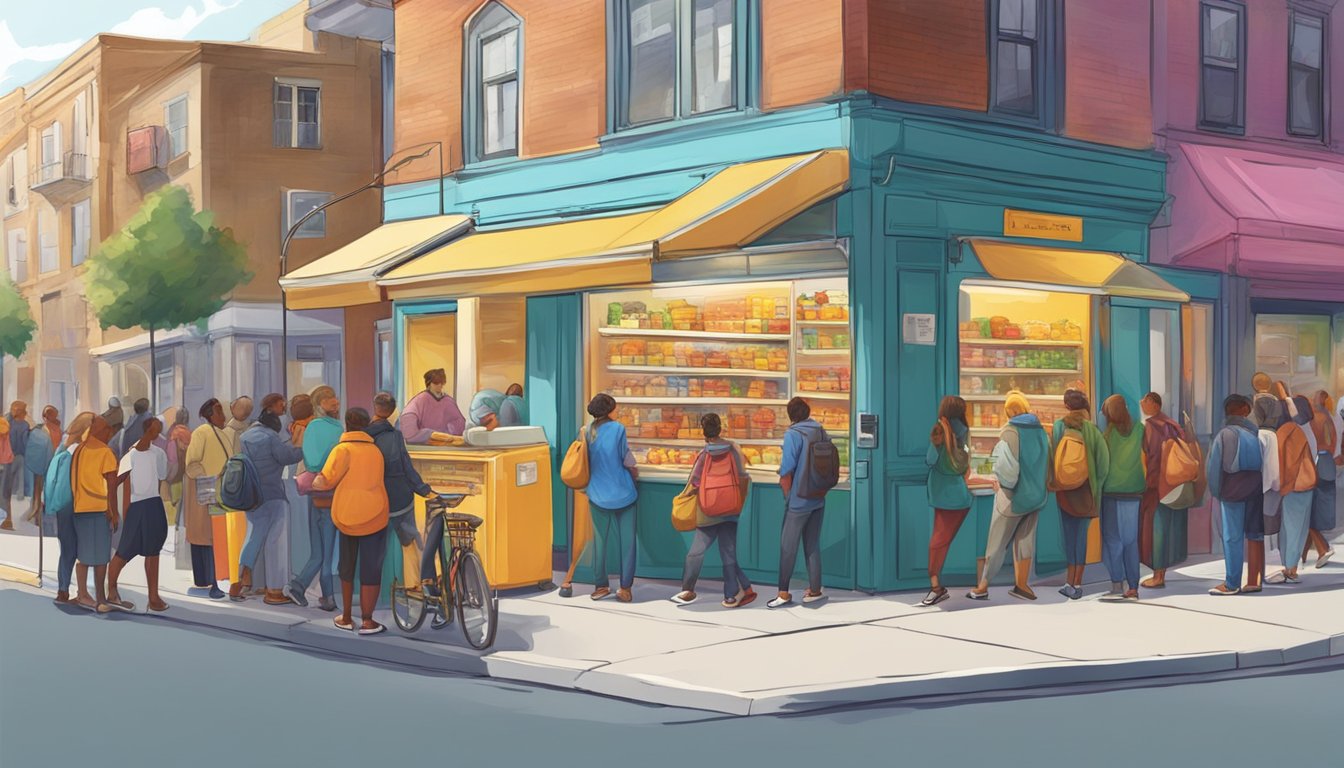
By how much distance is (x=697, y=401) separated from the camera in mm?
13453

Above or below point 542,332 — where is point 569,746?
below

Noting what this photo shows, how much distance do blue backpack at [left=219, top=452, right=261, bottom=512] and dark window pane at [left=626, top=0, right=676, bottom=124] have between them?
18.2 ft

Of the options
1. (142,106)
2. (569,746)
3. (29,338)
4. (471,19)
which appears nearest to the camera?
(569,746)

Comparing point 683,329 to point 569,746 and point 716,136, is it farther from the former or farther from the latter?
point 569,746

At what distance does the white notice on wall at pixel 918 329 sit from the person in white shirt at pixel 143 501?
644 centimetres

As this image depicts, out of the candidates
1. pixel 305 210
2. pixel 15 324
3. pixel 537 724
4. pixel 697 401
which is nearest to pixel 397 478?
pixel 537 724

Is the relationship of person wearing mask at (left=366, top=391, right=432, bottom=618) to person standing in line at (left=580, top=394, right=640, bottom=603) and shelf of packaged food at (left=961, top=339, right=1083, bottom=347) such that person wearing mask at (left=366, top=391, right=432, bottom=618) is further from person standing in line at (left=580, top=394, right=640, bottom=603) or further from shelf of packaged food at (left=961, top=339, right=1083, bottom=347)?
shelf of packaged food at (left=961, top=339, right=1083, bottom=347)

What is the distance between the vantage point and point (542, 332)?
1391 cm

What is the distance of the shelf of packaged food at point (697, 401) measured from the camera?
42.8ft

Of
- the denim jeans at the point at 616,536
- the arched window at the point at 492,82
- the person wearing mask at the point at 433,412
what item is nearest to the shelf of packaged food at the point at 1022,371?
the denim jeans at the point at 616,536

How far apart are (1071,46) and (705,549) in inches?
254

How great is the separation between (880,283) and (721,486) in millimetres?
2376

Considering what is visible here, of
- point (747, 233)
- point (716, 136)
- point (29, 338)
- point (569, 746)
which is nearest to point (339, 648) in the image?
point (569, 746)

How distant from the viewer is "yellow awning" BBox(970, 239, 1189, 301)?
12.4 meters
